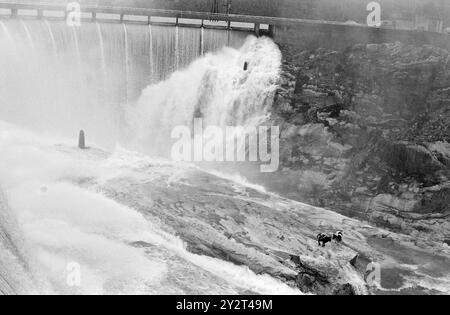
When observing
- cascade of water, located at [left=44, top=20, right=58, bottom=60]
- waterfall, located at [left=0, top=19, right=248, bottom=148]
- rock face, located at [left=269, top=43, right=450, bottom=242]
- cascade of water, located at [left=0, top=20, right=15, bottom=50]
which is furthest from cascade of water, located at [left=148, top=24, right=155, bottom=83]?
rock face, located at [left=269, top=43, right=450, bottom=242]

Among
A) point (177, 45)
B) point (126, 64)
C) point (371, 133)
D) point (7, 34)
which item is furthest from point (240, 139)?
point (7, 34)

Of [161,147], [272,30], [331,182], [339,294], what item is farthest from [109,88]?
[339,294]

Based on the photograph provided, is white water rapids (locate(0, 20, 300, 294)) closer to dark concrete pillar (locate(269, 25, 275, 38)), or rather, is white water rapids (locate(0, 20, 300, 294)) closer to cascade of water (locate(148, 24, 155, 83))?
cascade of water (locate(148, 24, 155, 83))

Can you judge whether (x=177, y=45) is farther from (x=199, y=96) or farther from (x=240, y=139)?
(x=240, y=139)

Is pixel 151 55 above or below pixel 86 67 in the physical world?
above

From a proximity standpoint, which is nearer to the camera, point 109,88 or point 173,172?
point 173,172

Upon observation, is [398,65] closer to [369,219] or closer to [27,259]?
[369,219]
